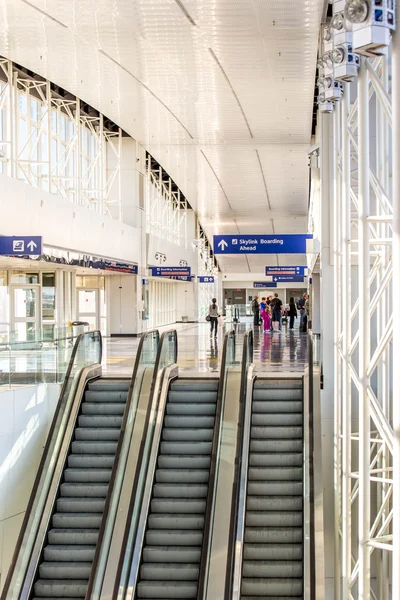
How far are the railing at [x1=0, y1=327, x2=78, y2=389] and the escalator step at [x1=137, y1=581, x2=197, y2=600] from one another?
12.7 feet

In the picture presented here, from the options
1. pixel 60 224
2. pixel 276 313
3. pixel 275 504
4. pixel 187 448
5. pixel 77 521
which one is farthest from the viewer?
pixel 276 313

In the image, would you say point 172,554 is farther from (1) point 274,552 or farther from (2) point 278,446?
(2) point 278,446

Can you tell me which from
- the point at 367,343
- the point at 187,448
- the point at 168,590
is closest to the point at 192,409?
the point at 187,448

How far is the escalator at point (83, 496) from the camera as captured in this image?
10008 mm

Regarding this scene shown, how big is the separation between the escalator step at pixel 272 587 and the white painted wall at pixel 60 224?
10.1 metres

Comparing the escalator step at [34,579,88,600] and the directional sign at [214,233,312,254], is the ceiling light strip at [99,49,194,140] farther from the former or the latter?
the escalator step at [34,579,88,600]

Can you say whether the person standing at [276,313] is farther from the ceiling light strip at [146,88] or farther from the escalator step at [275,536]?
the escalator step at [275,536]

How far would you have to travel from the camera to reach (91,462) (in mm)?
11586

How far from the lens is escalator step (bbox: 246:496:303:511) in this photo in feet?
33.8

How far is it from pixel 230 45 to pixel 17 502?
940 cm

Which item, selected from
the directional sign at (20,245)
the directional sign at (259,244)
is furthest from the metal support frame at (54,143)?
the directional sign at (259,244)

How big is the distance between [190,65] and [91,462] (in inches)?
345

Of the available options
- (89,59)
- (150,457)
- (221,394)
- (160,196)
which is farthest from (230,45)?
(160,196)

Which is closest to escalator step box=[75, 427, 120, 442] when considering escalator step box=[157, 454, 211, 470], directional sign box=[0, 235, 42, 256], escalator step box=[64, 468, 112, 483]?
escalator step box=[64, 468, 112, 483]
